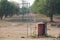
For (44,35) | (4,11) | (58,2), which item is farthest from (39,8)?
(44,35)

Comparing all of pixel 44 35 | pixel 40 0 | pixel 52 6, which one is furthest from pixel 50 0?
pixel 44 35

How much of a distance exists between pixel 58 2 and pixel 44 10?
338 cm

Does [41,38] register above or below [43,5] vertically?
below

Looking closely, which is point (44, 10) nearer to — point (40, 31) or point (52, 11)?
point (52, 11)

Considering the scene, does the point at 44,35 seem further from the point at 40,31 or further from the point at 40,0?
the point at 40,0

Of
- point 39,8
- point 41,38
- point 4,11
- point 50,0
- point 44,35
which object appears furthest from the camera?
point 4,11

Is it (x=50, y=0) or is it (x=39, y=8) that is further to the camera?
(x=39, y=8)

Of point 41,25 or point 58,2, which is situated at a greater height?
point 58,2

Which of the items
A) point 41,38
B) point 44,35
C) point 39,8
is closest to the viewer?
point 41,38

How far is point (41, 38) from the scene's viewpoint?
50.8ft

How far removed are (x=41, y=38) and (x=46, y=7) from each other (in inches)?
926

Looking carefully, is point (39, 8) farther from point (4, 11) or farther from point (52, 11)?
point (4, 11)

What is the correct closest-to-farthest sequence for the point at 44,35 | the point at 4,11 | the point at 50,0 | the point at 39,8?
the point at 44,35 < the point at 50,0 < the point at 39,8 < the point at 4,11

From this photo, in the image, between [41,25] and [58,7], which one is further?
[58,7]
